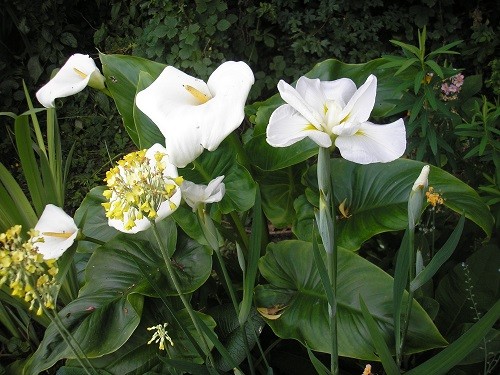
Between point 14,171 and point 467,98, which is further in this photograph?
point 14,171

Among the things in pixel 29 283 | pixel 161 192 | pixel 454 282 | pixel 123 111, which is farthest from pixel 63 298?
pixel 454 282

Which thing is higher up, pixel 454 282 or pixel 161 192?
pixel 161 192

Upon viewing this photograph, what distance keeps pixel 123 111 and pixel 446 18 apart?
172cm

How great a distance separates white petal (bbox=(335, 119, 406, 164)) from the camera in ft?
2.34

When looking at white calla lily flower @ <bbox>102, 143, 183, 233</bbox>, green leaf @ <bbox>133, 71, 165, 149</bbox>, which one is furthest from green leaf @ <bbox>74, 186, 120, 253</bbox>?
white calla lily flower @ <bbox>102, 143, 183, 233</bbox>

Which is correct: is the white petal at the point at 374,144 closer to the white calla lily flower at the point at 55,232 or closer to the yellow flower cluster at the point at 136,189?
the yellow flower cluster at the point at 136,189

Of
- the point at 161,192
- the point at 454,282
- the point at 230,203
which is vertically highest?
the point at 161,192

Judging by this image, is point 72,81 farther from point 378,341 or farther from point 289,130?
point 378,341

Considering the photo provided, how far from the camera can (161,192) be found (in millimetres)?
736

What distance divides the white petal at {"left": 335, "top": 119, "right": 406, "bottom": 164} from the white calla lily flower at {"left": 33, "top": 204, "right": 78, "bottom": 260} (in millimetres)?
555

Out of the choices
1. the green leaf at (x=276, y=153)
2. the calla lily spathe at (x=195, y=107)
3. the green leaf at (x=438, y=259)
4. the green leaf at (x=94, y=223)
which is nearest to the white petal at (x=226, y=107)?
the calla lily spathe at (x=195, y=107)

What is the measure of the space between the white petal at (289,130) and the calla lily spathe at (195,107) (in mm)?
178

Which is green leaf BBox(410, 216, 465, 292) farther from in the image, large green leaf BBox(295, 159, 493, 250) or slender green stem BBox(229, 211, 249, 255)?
slender green stem BBox(229, 211, 249, 255)

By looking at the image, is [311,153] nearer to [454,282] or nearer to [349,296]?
[349,296]
